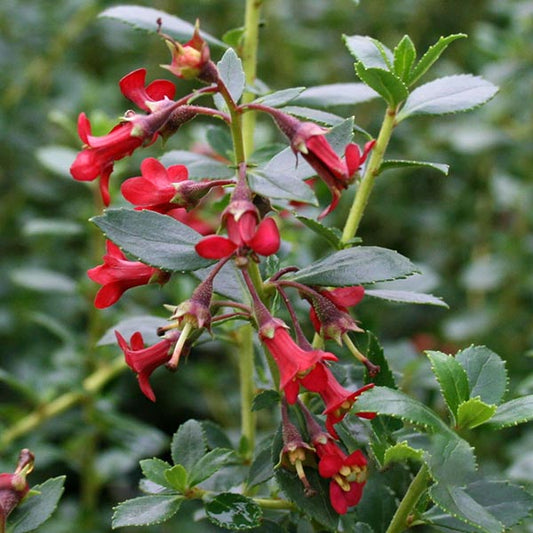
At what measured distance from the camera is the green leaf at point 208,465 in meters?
0.87

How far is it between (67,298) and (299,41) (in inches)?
42.7

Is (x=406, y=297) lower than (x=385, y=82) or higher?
lower

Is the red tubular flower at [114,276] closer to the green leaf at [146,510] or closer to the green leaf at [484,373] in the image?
the green leaf at [146,510]

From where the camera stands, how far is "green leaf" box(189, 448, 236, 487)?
866 mm

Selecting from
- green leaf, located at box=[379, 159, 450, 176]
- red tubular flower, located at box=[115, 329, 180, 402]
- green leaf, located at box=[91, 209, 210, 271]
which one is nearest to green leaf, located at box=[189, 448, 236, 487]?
red tubular flower, located at box=[115, 329, 180, 402]

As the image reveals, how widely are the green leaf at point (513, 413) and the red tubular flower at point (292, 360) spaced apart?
0.17 meters

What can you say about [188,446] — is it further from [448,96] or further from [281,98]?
[448,96]

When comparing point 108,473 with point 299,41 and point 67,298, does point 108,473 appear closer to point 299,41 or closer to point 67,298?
point 67,298

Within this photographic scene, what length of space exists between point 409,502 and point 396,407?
0.15 metres

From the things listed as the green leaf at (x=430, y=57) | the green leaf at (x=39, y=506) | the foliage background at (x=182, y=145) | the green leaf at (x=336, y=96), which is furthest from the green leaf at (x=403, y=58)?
the foliage background at (x=182, y=145)

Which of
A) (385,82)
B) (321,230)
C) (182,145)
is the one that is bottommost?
(182,145)

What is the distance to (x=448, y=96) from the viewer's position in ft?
3.23

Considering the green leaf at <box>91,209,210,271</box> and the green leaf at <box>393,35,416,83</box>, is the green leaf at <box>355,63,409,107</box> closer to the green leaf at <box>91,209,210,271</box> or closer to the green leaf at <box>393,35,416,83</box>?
the green leaf at <box>393,35,416,83</box>

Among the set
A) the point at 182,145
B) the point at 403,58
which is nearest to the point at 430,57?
the point at 403,58
